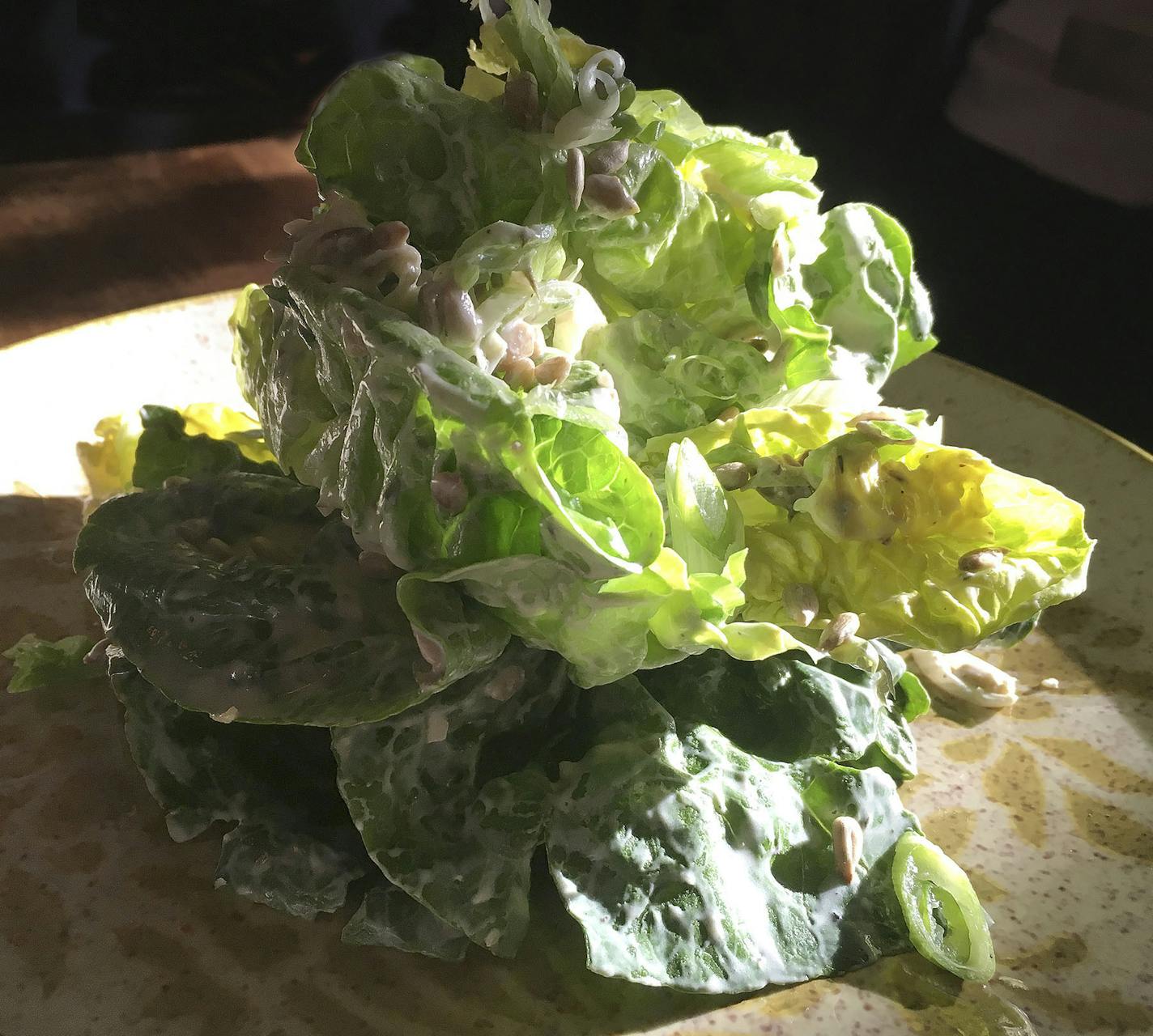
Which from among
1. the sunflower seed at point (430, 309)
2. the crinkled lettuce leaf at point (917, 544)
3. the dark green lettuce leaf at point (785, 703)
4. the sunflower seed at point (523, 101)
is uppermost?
the sunflower seed at point (523, 101)

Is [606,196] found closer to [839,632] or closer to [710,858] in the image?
[839,632]

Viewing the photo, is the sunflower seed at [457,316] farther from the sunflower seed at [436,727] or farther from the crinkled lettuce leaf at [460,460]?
the sunflower seed at [436,727]

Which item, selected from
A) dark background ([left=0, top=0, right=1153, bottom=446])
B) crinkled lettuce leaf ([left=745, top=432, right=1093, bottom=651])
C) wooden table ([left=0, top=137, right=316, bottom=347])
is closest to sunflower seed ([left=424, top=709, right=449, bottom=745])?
crinkled lettuce leaf ([left=745, top=432, right=1093, bottom=651])

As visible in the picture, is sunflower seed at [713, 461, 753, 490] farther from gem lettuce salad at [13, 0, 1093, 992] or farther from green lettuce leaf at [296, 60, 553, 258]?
green lettuce leaf at [296, 60, 553, 258]

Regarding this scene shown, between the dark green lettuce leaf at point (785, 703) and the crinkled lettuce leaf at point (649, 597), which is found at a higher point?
the crinkled lettuce leaf at point (649, 597)

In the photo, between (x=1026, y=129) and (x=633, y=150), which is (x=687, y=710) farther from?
(x=1026, y=129)

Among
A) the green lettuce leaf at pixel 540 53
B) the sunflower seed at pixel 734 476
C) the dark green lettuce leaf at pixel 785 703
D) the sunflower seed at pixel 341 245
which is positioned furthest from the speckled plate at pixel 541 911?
the green lettuce leaf at pixel 540 53

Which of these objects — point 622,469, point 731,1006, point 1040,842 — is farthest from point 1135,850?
point 622,469
